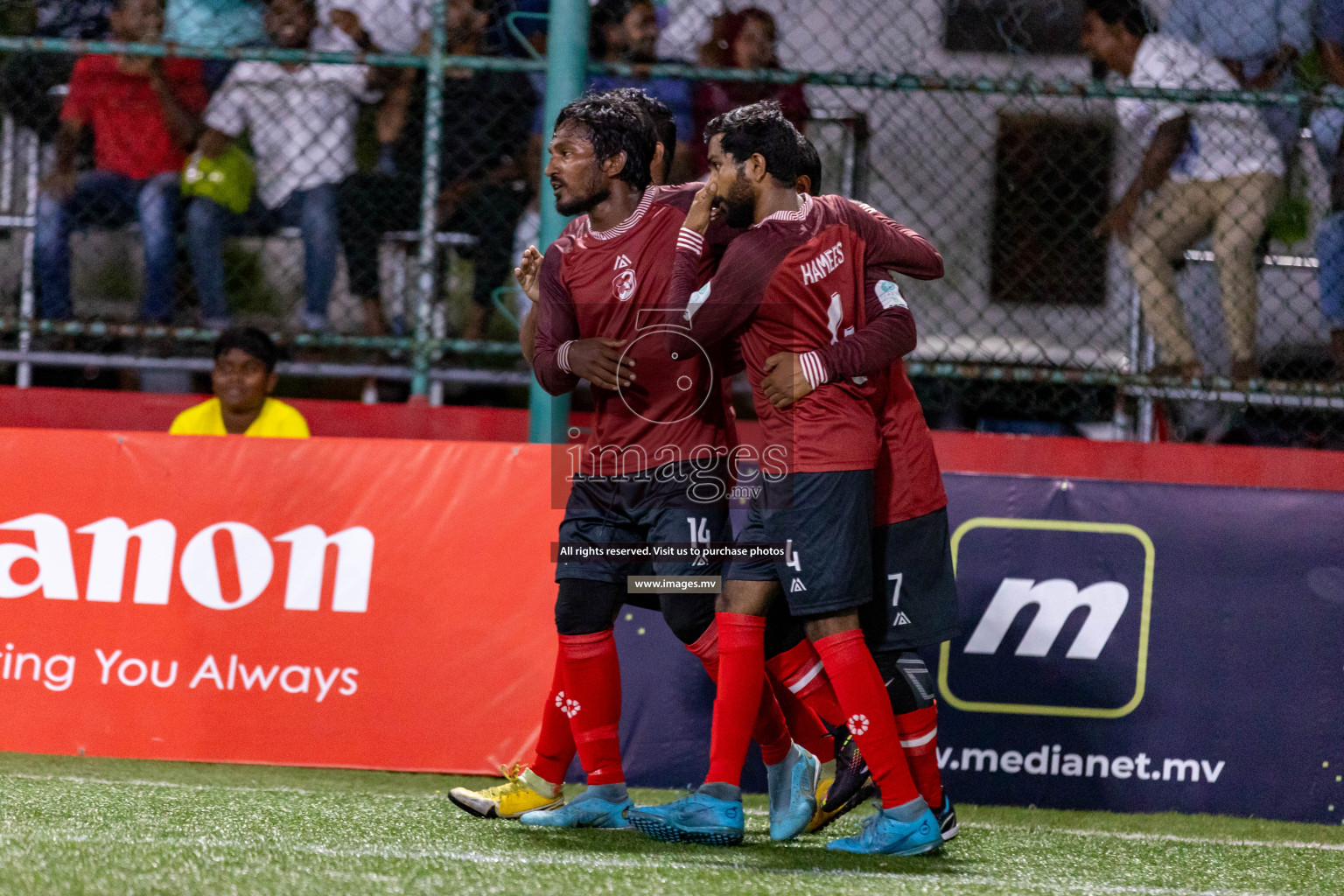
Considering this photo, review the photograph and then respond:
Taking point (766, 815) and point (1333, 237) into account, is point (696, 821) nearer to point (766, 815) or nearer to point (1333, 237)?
point (766, 815)

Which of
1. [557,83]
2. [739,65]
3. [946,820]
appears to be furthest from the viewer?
[739,65]

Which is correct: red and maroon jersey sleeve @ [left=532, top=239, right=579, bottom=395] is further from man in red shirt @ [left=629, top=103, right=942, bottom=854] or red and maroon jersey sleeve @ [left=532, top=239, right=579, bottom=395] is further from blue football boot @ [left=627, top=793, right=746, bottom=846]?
blue football boot @ [left=627, top=793, right=746, bottom=846]

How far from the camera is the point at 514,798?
3609 mm

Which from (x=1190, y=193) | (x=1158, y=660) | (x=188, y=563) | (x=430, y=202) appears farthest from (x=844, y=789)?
(x=1190, y=193)

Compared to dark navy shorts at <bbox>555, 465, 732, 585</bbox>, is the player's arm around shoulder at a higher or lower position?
higher

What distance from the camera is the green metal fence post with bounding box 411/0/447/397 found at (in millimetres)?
5195

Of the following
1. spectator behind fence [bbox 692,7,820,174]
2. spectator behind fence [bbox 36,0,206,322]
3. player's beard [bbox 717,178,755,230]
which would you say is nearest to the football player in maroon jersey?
player's beard [bbox 717,178,755,230]

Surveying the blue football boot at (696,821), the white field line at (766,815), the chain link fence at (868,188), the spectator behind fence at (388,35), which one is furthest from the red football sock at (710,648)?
the spectator behind fence at (388,35)

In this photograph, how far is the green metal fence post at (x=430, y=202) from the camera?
205 inches

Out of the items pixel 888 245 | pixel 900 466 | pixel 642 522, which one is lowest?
pixel 642 522

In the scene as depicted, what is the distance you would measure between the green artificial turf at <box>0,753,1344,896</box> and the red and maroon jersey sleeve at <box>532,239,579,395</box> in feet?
3.77

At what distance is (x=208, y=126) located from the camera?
578cm

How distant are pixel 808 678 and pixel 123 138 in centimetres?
392

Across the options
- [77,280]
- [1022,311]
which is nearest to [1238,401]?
[1022,311]
